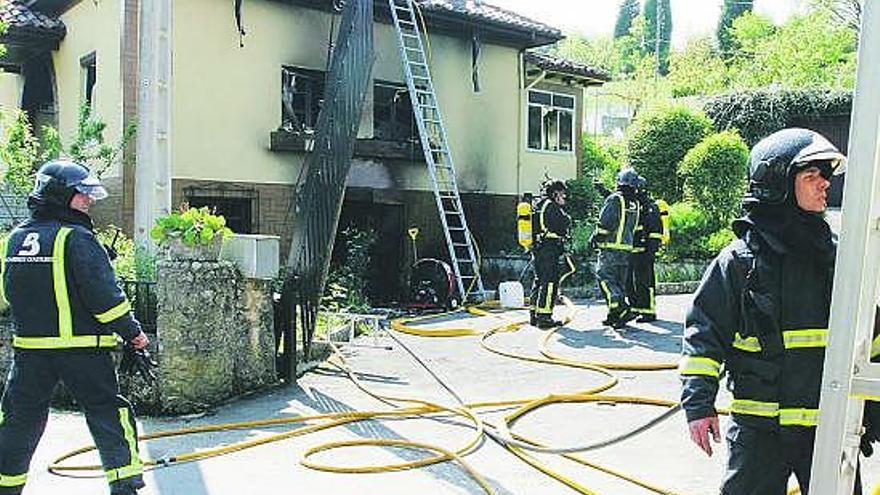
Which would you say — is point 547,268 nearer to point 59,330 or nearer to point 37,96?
point 59,330

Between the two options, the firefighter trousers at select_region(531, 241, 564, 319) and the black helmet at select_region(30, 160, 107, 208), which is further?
the firefighter trousers at select_region(531, 241, 564, 319)

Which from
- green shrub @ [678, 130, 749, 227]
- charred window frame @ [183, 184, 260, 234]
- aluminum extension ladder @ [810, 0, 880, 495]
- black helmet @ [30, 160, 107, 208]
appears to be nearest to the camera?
aluminum extension ladder @ [810, 0, 880, 495]

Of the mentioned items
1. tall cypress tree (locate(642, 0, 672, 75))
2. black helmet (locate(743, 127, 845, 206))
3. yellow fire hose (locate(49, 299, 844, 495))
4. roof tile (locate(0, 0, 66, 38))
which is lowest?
yellow fire hose (locate(49, 299, 844, 495))

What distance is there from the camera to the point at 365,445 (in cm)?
572

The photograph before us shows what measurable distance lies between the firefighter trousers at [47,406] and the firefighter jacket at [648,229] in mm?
7452

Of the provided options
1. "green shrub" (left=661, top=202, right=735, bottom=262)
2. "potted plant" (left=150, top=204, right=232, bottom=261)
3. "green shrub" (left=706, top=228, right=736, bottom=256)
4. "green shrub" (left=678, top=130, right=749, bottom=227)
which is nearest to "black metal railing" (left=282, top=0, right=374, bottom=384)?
"potted plant" (left=150, top=204, right=232, bottom=261)

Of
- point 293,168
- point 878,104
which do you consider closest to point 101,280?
point 878,104

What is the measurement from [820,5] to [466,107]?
32.1 metres

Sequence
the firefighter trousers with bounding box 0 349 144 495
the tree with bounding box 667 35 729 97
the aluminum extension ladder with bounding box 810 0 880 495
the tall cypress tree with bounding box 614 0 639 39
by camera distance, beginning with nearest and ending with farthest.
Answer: the aluminum extension ladder with bounding box 810 0 880 495 < the firefighter trousers with bounding box 0 349 144 495 < the tree with bounding box 667 35 729 97 < the tall cypress tree with bounding box 614 0 639 39

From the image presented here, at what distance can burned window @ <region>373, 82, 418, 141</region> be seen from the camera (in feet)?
48.4

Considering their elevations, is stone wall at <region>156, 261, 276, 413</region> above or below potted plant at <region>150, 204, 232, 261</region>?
below

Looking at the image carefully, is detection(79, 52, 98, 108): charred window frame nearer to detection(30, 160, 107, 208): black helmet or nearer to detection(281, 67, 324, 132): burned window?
detection(281, 67, 324, 132): burned window

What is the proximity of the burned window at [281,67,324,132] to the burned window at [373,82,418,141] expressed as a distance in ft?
4.12

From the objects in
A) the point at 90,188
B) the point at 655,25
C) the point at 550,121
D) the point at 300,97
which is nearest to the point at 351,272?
the point at 300,97
